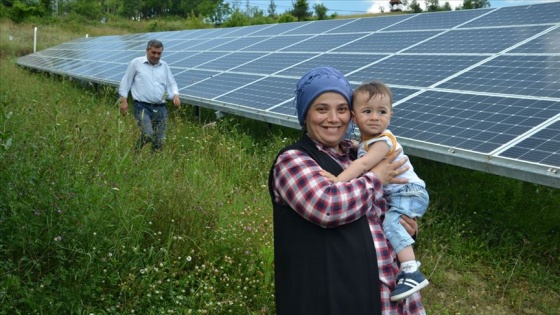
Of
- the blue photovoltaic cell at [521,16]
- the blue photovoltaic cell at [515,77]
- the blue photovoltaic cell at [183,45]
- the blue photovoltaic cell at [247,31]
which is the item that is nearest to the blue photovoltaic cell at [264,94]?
the blue photovoltaic cell at [515,77]

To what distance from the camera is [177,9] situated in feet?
279

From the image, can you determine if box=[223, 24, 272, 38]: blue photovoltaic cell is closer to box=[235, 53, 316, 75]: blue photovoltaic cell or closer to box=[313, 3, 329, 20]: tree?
box=[235, 53, 316, 75]: blue photovoltaic cell

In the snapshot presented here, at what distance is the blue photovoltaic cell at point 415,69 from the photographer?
7309 mm

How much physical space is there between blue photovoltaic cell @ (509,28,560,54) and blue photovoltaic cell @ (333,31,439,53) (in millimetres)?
1994

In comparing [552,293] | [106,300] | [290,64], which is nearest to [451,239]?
[552,293]

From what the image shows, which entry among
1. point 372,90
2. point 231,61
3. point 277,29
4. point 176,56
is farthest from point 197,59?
point 372,90

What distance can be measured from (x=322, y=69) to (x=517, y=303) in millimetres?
3316

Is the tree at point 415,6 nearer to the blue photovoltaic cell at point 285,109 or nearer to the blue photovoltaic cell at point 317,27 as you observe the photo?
the blue photovoltaic cell at point 317,27

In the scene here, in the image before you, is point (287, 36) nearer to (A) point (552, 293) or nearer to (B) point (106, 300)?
(A) point (552, 293)

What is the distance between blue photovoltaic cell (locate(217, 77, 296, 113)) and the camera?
8.02 m

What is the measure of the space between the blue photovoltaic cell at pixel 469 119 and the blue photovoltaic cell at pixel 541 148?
0.53 feet

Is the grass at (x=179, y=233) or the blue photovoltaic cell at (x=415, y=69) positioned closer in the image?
the grass at (x=179, y=233)

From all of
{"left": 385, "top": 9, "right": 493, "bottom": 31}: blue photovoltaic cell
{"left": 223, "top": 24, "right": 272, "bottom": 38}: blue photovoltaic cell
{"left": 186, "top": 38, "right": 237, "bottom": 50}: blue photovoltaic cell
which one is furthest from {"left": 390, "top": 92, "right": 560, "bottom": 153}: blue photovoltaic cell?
{"left": 223, "top": 24, "right": 272, "bottom": 38}: blue photovoltaic cell

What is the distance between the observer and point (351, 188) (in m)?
2.20
